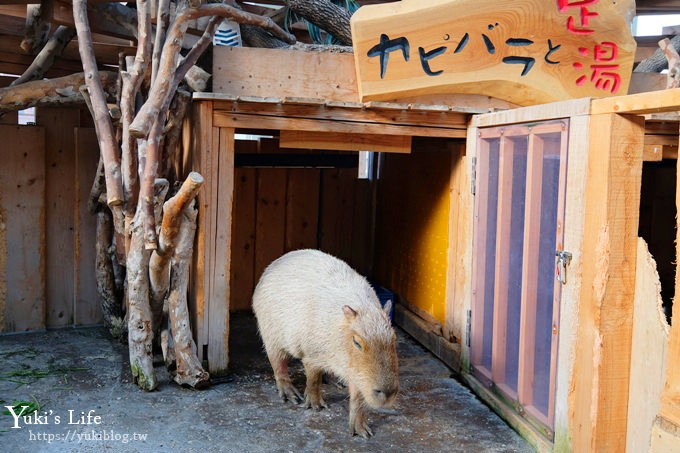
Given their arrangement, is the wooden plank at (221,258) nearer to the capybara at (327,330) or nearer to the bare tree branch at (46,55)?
the capybara at (327,330)

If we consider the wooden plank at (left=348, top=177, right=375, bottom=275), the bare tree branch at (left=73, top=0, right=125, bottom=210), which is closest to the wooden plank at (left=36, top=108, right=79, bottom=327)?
the bare tree branch at (left=73, top=0, right=125, bottom=210)

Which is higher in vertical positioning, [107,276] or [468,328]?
[107,276]

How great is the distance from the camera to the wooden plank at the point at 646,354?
326 cm

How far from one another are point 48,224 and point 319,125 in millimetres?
2878

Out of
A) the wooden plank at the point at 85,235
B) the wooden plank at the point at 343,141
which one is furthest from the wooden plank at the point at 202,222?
the wooden plank at the point at 85,235

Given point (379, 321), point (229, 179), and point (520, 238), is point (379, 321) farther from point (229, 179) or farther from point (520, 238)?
point (229, 179)

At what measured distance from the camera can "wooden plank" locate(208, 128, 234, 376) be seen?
16.9ft

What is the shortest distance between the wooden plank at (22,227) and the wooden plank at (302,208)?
2.66 metres

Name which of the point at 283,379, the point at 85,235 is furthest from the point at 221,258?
the point at 85,235

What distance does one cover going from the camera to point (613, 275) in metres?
3.52

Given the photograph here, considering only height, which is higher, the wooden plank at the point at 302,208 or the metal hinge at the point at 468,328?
the wooden plank at the point at 302,208

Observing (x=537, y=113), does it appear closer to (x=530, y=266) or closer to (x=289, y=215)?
(x=530, y=266)

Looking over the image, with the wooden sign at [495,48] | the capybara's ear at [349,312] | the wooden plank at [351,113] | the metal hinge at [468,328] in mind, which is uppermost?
the wooden sign at [495,48]

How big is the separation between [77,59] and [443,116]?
13.0 feet
